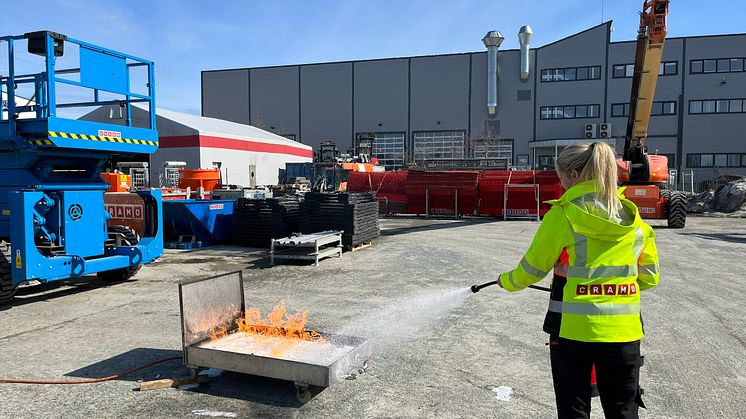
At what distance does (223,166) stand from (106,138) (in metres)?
29.0

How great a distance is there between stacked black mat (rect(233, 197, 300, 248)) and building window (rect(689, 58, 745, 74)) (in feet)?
140

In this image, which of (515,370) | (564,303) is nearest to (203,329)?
(515,370)

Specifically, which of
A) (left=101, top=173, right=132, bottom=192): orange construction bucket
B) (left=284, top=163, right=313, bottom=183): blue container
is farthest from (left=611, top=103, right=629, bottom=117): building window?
(left=101, top=173, right=132, bottom=192): orange construction bucket

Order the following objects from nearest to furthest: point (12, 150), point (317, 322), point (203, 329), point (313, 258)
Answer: point (203, 329)
point (317, 322)
point (12, 150)
point (313, 258)

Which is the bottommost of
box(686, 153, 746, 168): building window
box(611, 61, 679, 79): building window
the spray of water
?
the spray of water

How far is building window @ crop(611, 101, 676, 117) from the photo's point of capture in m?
43.6

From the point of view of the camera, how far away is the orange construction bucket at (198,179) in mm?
21812

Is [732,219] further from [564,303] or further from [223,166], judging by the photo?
[223,166]

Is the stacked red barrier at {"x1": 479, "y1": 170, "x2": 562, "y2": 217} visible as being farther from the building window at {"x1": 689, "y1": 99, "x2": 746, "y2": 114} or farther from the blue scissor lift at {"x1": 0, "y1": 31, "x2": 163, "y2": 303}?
the building window at {"x1": 689, "y1": 99, "x2": 746, "y2": 114}

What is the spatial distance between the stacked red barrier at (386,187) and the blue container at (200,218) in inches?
375

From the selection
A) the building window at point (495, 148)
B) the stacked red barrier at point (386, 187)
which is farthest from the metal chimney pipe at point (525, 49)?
the stacked red barrier at point (386, 187)

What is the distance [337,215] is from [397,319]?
6.01 m

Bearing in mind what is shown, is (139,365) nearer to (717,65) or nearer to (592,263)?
(592,263)

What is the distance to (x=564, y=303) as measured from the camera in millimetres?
2697
